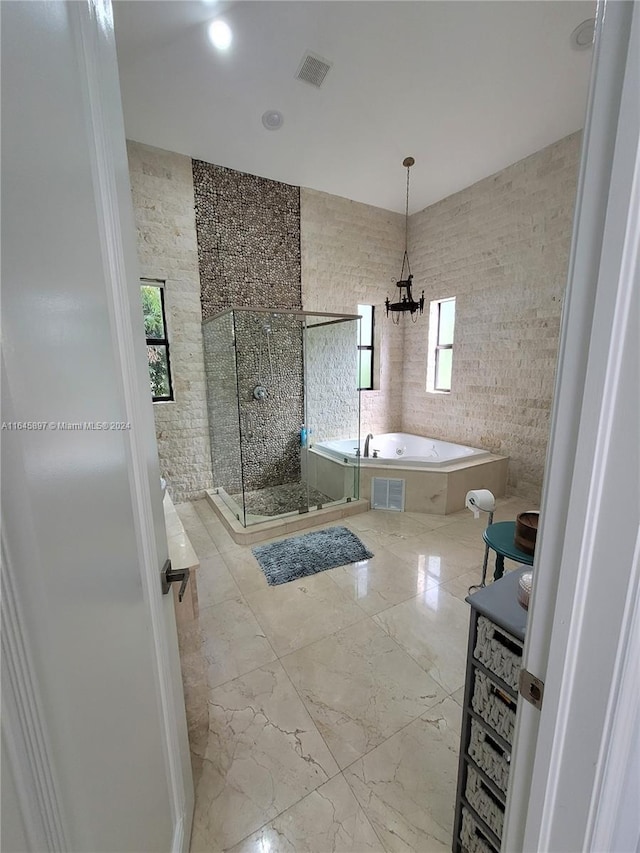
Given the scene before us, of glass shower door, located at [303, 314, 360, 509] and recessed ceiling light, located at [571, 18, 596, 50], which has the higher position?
recessed ceiling light, located at [571, 18, 596, 50]

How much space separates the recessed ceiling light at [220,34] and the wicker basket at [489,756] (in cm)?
399

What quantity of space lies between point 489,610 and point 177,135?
4367 mm

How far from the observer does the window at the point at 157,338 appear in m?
3.63

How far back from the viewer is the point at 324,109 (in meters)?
3.05

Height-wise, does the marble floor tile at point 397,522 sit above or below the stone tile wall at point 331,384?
below

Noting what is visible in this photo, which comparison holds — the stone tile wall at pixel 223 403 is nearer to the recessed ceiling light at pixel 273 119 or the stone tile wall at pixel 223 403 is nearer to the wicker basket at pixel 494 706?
the recessed ceiling light at pixel 273 119

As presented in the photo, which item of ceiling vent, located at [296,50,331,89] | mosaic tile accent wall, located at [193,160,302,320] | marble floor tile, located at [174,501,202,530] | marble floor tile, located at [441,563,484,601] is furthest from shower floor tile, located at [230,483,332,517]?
ceiling vent, located at [296,50,331,89]

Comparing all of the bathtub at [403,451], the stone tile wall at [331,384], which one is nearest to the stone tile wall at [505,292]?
the bathtub at [403,451]

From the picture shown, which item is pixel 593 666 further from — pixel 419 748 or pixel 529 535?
pixel 419 748

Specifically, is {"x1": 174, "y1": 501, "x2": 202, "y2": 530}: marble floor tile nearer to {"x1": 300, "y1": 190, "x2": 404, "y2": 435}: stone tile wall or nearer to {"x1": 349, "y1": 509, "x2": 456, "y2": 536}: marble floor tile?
{"x1": 349, "y1": 509, "x2": 456, "y2": 536}: marble floor tile

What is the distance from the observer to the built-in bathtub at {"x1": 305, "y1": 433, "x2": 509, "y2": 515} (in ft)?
11.6

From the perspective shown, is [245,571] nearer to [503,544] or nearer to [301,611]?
[301,611]

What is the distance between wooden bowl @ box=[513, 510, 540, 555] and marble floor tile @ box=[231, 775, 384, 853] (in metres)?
1.13

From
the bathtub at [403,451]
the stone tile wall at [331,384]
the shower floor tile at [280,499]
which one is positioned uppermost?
the stone tile wall at [331,384]
